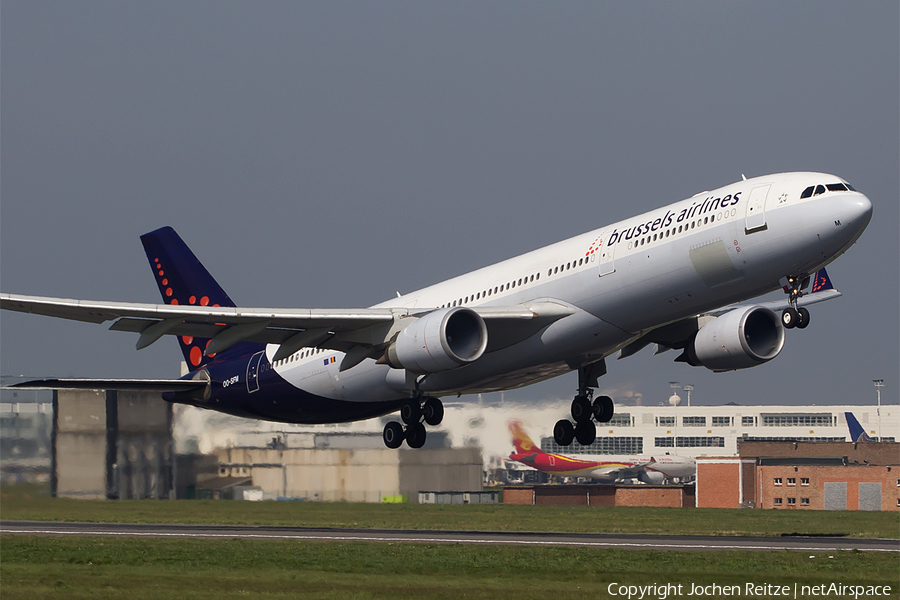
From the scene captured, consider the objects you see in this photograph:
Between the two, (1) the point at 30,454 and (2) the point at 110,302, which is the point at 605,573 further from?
(1) the point at 30,454

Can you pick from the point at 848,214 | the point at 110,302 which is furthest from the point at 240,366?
the point at 848,214

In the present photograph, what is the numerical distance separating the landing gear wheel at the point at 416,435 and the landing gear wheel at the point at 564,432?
186 inches

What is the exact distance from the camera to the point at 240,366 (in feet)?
129

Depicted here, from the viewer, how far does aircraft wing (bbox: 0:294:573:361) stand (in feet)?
96.5

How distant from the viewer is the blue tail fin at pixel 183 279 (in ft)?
135

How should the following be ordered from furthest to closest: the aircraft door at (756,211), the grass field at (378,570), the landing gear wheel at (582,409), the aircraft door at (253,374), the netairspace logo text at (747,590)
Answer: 1. the aircraft door at (253,374)
2. the landing gear wheel at (582,409)
3. the aircraft door at (756,211)
4. the grass field at (378,570)
5. the netairspace logo text at (747,590)

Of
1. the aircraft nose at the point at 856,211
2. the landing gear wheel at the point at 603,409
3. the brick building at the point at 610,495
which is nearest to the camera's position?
the aircraft nose at the point at 856,211

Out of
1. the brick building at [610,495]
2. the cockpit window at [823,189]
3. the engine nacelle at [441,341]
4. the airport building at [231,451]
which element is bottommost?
the brick building at [610,495]

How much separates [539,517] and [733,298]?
24161mm

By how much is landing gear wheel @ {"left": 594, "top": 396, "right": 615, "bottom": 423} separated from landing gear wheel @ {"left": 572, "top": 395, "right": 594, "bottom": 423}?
7.4 inches

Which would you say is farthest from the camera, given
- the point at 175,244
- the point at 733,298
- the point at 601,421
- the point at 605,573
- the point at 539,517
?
the point at 539,517

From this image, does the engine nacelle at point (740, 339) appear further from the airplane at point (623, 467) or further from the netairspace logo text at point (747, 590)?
the airplane at point (623, 467)

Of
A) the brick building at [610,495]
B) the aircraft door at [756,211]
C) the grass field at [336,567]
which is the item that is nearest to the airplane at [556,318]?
the aircraft door at [756,211]

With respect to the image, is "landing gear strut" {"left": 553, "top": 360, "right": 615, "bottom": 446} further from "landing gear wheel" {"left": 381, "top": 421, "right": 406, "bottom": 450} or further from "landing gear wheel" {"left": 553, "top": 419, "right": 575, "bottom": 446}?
"landing gear wheel" {"left": 381, "top": 421, "right": 406, "bottom": 450}
